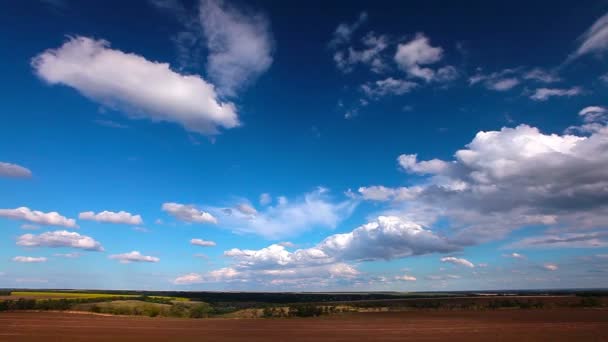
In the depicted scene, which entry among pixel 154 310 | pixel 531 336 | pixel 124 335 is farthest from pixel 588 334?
pixel 154 310

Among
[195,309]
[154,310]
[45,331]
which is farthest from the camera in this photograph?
[195,309]

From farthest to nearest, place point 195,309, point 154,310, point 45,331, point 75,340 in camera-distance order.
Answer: point 195,309 → point 154,310 → point 45,331 → point 75,340

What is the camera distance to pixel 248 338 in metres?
39.7

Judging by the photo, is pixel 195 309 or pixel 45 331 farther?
pixel 195 309

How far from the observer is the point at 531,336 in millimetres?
39281

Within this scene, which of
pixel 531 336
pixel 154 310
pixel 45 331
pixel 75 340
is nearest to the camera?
pixel 75 340

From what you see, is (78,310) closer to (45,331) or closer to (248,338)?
(45,331)

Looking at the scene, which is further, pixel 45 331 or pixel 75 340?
pixel 45 331

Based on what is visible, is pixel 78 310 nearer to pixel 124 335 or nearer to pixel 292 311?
pixel 292 311

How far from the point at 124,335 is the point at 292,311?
46.5 metres

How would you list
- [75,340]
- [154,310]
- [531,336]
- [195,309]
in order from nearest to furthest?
[75,340] < [531,336] < [154,310] < [195,309]

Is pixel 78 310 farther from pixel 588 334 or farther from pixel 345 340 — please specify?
pixel 588 334

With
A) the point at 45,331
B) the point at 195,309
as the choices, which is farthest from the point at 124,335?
the point at 195,309

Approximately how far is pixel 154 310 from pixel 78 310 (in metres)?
16.7
